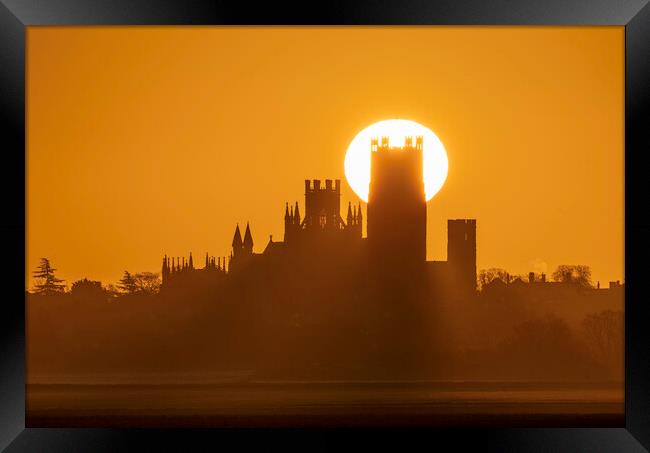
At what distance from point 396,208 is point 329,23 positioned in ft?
62.5

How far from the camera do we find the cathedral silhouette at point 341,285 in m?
11.9

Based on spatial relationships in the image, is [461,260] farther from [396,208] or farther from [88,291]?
[88,291]

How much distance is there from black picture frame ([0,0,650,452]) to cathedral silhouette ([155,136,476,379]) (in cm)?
317

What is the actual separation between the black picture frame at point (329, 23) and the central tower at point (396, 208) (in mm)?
16701

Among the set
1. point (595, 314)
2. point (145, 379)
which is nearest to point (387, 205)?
point (595, 314)

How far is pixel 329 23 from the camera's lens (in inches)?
232

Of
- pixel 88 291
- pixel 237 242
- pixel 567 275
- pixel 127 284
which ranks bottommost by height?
pixel 88 291

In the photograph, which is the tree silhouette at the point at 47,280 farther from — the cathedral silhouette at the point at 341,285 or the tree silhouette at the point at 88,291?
the cathedral silhouette at the point at 341,285

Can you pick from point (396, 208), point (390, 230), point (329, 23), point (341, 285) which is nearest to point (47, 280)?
point (329, 23)

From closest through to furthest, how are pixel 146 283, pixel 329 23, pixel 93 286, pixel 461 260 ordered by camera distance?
pixel 329 23 < pixel 93 286 < pixel 146 283 < pixel 461 260

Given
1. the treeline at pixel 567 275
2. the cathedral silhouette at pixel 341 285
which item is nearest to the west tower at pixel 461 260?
the cathedral silhouette at pixel 341 285

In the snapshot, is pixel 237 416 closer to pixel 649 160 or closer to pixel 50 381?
pixel 50 381

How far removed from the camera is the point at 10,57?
20.0 feet

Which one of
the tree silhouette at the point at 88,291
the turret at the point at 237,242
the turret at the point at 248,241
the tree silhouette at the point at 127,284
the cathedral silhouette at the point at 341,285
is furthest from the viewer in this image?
the cathedral silhouette at the point at 341,285
